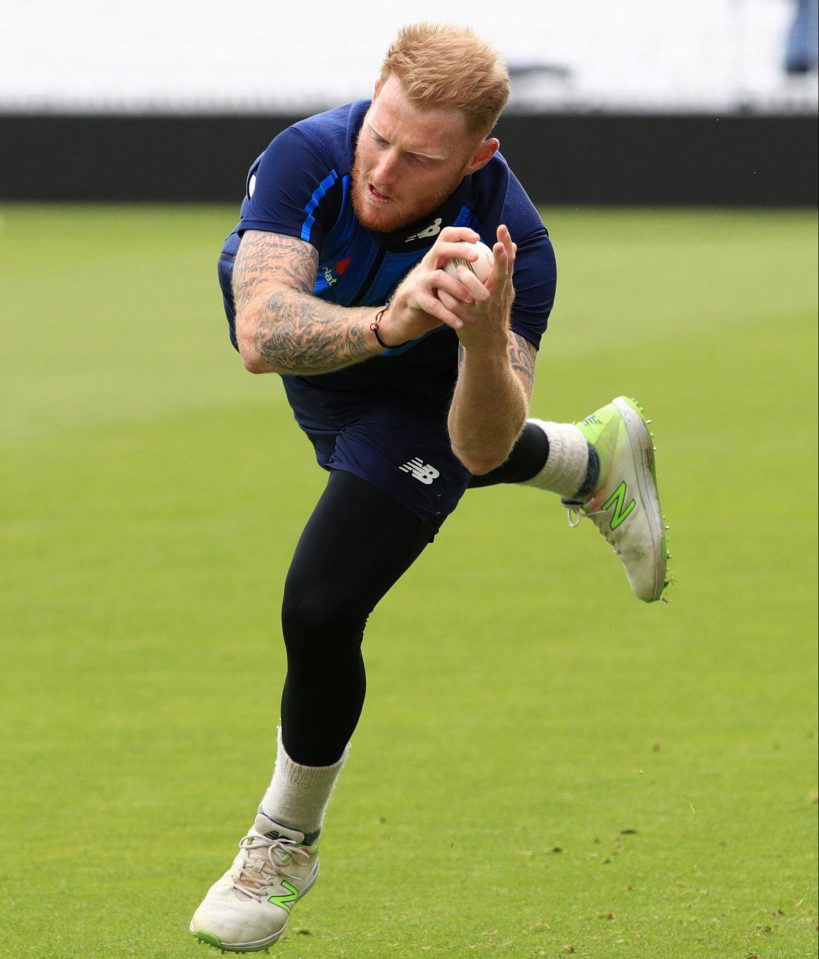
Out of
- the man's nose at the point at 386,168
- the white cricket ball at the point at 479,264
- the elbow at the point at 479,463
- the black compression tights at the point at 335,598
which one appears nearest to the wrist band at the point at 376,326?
the white cricket ball at the point at 479,264

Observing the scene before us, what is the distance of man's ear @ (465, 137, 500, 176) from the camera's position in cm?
435

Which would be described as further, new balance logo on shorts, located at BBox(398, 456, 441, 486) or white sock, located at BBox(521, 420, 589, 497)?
white sock, located at BBox(521, 420, 589, 497)

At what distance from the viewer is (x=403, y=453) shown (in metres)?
4.83

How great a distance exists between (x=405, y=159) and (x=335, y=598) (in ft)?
3.68

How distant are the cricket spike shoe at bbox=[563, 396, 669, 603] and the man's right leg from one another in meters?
Result: 1.43

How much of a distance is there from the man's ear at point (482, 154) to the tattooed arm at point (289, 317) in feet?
1.44

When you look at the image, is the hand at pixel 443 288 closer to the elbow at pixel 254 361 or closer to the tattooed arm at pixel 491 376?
the tattooed arm at pixel 491 376

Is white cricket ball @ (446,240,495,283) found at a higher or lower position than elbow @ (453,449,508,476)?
higher

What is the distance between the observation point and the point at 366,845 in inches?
228

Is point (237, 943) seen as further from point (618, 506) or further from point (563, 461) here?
point (618, 506)

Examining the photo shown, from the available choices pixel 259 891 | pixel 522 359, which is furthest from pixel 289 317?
pixel 259 891

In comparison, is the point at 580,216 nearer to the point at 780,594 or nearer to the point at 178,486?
the point at 178,486

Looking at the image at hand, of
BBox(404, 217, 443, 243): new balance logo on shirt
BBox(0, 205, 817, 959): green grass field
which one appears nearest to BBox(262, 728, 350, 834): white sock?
BBox(0, 205, 817, 959): green grass field

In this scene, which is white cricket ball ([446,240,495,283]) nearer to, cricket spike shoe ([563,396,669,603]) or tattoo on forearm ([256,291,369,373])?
tattoo on forearm ([256,291,369,373])
